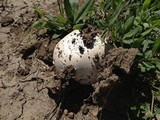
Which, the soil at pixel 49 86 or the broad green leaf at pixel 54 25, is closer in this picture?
the soil at pixel 49 86

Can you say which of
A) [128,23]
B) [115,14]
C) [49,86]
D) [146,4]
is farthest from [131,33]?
[49,86]

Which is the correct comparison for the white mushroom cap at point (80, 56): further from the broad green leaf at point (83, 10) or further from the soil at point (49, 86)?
the broad green leaf at point (83, 10)

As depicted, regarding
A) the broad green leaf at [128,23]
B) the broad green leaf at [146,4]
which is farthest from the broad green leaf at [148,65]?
the broad green leaf at [146,4]

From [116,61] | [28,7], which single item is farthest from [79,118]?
[28,7]

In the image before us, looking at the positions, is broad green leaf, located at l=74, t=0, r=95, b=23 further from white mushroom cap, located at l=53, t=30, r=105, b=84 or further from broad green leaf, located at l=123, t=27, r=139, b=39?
broad green leaf, located at l=123, t=27, r=139, b=39

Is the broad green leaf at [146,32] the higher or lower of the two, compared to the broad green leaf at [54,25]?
lower

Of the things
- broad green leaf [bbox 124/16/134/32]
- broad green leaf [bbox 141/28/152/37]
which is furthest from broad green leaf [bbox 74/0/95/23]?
broad green leaf [bbox 141/28/152/37]
